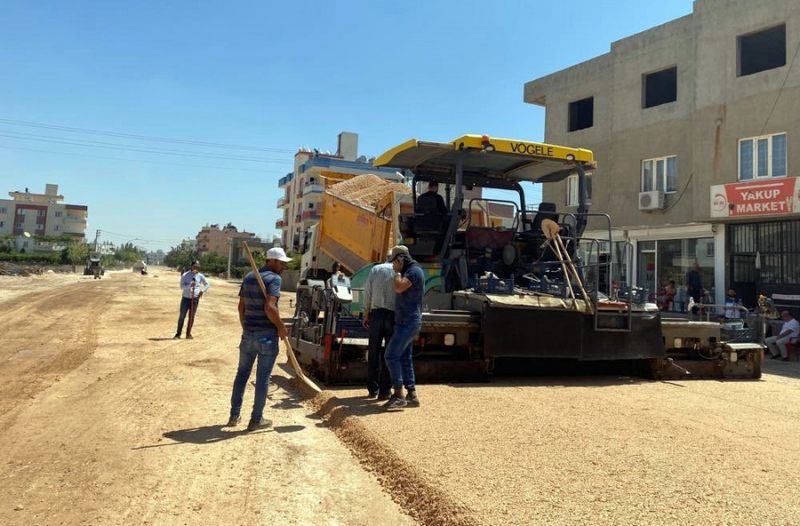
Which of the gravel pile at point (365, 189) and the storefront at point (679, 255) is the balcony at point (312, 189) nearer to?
the storefront at point (679, 255)

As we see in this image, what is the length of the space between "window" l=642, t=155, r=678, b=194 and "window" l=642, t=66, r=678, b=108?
2187 millimetres

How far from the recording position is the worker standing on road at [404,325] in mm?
5605

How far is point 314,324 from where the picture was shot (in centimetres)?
732

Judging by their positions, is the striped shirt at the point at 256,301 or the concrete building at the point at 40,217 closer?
the striped shirt at the point at 256,301

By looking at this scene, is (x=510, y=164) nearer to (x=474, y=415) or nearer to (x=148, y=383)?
(x=474, y=415)

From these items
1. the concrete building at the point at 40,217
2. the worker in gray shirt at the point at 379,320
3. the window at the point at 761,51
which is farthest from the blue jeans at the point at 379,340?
the concrete building at the point at 40,217

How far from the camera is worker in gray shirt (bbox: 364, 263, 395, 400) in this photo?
5.87m

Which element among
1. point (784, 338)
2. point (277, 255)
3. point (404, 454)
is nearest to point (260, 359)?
point (277, 255)

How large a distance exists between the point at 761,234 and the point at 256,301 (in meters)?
16.7

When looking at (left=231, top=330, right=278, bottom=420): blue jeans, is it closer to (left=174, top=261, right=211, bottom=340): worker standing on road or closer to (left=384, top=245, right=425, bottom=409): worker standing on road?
(left=384, top=245, right=425, bottom=409): worker standing on road

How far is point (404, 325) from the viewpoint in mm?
5695

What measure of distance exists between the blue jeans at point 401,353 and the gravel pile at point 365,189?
397 cm

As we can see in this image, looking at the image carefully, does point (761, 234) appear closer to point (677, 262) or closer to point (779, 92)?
point (677, 262)

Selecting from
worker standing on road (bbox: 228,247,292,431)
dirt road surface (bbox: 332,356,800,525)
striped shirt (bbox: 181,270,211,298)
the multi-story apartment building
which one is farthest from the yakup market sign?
the multi-story apartment building
